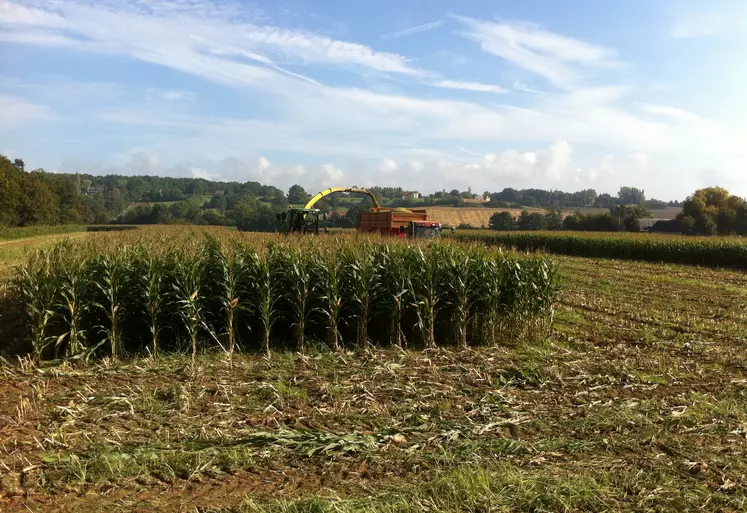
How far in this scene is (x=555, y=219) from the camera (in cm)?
6862

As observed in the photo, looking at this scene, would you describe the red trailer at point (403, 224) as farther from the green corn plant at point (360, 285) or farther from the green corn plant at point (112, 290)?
the green corn plant at point (112, 290)

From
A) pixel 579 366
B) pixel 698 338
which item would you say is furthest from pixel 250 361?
pixel 698 338

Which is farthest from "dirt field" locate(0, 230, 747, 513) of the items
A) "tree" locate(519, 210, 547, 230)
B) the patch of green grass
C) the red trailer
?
"tree" locate(519, 210, 547, 230)

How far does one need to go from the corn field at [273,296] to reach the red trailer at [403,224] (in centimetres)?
1045

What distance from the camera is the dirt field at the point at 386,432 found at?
4336mm

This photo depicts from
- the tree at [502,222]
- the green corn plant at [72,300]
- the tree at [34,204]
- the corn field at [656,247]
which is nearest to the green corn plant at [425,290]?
the green corn plant at [72,300]

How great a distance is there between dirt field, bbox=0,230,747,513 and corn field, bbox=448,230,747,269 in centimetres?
1648

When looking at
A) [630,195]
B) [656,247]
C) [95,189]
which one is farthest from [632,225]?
[95,189]

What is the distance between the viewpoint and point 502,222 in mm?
72500

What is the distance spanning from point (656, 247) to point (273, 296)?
1181 inches

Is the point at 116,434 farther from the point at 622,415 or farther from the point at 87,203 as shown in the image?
the point at 87,203

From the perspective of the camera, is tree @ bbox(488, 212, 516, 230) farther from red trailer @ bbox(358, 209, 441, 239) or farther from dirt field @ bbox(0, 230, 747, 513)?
dirt field @ bbox(0, 230, 747, 513)

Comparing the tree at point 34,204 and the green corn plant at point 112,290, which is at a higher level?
the tree at point 34,204

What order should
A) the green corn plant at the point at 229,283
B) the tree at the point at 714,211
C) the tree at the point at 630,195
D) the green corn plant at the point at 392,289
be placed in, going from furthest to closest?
the tree at the point at 630,195 < the tree at the point at 714,211 < the green corn plant at the point at 392,289 < the green corn plant at the point at 229,283
